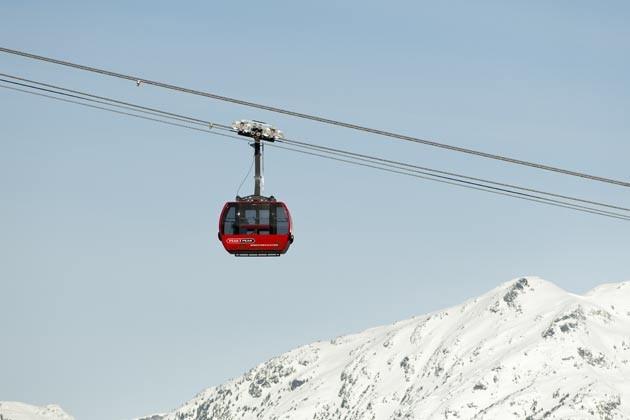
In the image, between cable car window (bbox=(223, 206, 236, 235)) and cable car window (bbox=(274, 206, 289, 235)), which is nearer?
cable car window (bbox=(274, 206, 289, 235))

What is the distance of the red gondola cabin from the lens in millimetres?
48938

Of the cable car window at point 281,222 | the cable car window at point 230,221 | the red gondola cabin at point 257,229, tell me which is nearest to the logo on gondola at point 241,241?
the red gondola cabin at point 257,229

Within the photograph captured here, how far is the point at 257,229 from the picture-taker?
49.4 m

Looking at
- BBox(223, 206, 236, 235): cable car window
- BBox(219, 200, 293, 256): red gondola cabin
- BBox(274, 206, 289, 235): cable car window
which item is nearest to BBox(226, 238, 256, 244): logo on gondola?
BBox(219, 200, 293, 256): red gondola cabin

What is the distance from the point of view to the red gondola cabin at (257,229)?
48.9m

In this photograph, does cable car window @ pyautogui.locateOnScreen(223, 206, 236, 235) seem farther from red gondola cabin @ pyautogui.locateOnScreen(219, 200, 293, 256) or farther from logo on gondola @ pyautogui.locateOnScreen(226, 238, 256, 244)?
logo on gondola @ pyautogui.locateOnScreen(226, 238, 256, 244)

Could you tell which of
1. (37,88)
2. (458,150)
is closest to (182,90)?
(37,88)

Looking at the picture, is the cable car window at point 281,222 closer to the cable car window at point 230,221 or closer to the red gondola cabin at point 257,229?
the red gondola cabin at point 257,229

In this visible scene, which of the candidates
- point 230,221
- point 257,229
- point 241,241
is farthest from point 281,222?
point 230,221

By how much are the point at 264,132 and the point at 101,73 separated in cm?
767

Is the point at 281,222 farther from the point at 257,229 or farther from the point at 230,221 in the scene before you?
the point at 230,221

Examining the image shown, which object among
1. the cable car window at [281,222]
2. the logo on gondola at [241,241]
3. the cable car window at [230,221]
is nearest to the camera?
the cable car window at [281,222]

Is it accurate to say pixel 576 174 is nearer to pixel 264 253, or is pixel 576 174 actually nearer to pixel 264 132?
pixel 264 132

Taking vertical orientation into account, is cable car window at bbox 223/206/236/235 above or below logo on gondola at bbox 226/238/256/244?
above
